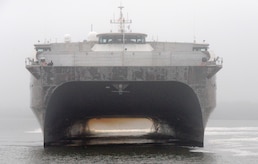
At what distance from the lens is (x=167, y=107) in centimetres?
3000

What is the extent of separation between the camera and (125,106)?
30.2 m

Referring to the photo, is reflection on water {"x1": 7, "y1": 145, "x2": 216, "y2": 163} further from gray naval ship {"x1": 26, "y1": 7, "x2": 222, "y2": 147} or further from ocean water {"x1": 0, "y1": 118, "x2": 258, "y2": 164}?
gray naval ship {"x1": 26, "y1": 7, "x2": 222, "y2": 147}

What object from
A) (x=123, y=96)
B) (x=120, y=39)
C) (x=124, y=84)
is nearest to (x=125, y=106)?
(x=123, y=96)

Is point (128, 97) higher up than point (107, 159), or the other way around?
point (128, 97)

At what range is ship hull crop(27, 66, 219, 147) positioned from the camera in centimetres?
2555

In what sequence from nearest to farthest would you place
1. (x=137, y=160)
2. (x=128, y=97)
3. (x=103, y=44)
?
(x=137, y=160)
(x=128, y=97)
(x=103, y=44)

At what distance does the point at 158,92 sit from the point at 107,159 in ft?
15.3

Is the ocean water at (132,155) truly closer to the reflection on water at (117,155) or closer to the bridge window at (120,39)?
the reflection on water at (117,155)

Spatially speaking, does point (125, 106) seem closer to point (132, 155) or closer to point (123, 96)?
point (123, 96)

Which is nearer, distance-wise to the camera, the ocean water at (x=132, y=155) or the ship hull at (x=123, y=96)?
the ocean water at (x=132, y=155)

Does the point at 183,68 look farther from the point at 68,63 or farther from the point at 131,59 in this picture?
the point at 68,63

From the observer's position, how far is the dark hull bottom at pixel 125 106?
26.9 meters

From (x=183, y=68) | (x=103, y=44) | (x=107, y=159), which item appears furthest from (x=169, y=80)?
(x=103, y=44)

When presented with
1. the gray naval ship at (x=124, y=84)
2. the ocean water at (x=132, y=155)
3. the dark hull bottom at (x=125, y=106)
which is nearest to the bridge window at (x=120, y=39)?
the gray naval ship at (x=124, y=84)
